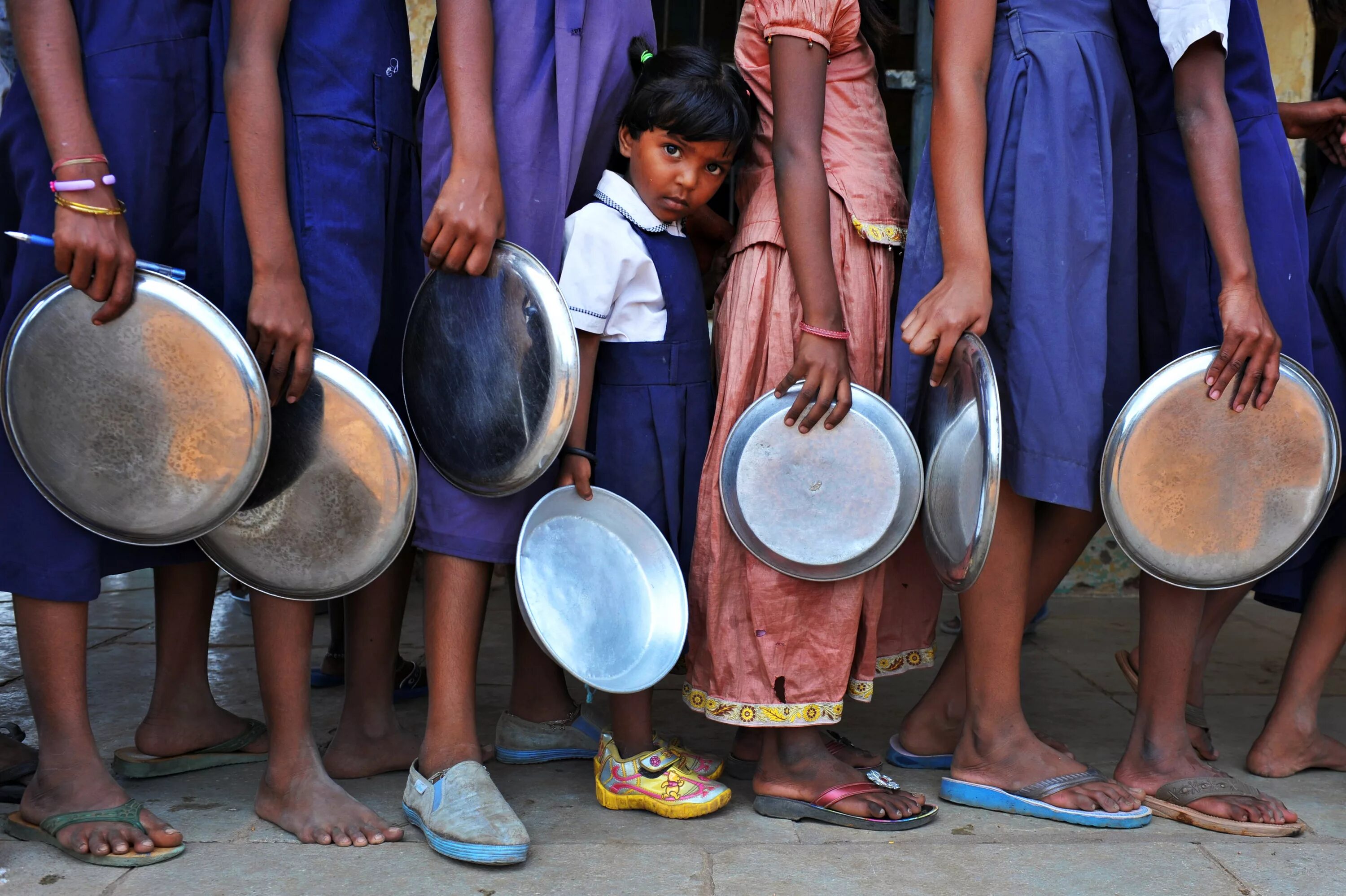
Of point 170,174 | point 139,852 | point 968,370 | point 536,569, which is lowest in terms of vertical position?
point 139,852

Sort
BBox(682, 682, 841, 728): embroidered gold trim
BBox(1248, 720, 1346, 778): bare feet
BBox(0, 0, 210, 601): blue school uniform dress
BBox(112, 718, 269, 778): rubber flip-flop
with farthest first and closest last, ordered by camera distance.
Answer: BBox(1248, 720, 1346, 778): bare feet < BBox(112, 718, 269, 778): rubber flip-flop < BBox(682, 682, 841, 728): embroidered gold trim < BBox(0, 0, 210, 601): blue school uniform dress

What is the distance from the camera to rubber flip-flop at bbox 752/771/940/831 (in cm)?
189

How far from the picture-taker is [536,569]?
6.13ft

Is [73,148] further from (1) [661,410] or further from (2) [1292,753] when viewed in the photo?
(2) [1292,753]

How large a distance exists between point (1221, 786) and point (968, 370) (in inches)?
32.9

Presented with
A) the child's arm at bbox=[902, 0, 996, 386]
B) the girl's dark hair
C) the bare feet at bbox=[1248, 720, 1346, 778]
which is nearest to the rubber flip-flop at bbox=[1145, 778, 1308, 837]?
the bare feet at bbox=[1248, 720, 1346, 778]

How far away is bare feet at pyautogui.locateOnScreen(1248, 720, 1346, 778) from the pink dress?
2.53ft

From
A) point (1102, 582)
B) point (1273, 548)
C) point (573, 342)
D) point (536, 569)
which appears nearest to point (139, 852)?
point (536, 569)

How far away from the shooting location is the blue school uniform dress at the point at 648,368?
196 centimetres

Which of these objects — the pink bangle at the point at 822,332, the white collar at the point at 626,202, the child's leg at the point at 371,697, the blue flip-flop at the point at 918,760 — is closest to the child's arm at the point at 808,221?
the pink bangle at the point at 822,332

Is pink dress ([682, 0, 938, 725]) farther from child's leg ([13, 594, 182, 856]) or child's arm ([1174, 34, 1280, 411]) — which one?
child's leg ([13, 594, 182, 856])

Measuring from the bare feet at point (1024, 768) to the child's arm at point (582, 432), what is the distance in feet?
2.61

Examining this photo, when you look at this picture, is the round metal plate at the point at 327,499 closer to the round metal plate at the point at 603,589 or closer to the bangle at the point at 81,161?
the round metal plate at the point at 603,589

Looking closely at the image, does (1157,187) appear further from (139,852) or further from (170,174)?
(139,852)
